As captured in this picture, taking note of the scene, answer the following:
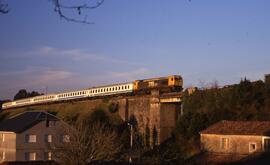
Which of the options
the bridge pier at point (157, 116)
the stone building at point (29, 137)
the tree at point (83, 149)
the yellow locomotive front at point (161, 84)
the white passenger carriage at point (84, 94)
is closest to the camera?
the tree at point (83, 149)

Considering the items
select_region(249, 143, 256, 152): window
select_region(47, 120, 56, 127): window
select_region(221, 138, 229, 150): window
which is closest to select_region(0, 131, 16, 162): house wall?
select_region(47, 120, 56, 127): window

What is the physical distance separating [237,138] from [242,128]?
2.84 ft

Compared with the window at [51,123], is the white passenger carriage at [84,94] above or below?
above

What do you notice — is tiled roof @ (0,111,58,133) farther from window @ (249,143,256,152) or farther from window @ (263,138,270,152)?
window @ (263,138,270,152)

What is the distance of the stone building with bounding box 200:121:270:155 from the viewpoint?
32.8m

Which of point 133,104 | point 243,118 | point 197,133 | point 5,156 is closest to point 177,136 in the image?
point 197,133

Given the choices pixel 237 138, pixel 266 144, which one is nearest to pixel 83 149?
pixel 266 144

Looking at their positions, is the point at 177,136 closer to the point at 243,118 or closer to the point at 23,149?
the point at 243,118

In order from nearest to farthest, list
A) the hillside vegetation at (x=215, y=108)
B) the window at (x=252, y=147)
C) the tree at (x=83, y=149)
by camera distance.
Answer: the tree at (x=83, y=149) < the window at (x=252, y=147) < the hillside vegetation at (x=215, y=108)

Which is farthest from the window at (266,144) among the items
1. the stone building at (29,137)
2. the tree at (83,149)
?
the stone building at (29,137)

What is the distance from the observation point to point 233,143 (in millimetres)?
34656

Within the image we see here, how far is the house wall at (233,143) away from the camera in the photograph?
33125 millimetres

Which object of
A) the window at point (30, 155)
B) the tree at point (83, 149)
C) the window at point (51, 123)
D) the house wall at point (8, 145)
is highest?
the window at point (51, 123)

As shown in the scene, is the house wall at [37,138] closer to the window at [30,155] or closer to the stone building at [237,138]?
the window at [30,155]
